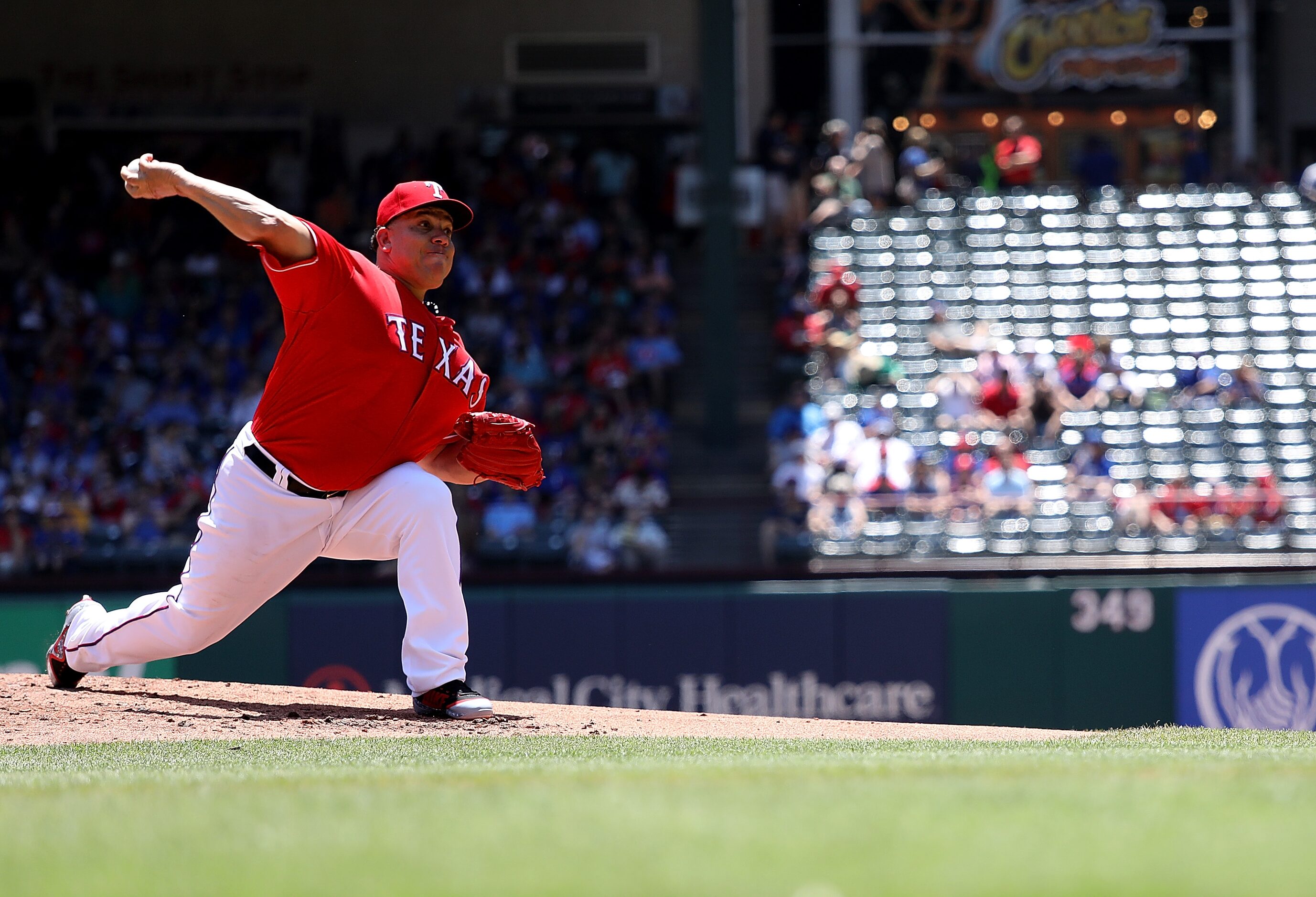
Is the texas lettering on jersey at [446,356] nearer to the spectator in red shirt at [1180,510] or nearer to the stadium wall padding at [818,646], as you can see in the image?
the stadium wall padding at [818,646]

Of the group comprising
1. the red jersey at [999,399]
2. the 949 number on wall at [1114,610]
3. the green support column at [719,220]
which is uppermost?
the green support column at [719,220]

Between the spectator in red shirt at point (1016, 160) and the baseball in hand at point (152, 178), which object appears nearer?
the baseball in hand at point (152, 178)

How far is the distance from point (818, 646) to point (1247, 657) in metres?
2.64

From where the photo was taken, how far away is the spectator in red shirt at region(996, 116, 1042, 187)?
54.7 ft

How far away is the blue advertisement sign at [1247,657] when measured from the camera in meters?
9.68

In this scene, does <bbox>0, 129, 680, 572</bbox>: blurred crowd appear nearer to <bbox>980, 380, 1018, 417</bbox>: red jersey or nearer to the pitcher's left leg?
<bbox>980, 380, 1018, 417</bbox>: red jersey

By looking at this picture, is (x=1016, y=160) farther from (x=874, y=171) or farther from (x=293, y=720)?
(x=293, y=720)

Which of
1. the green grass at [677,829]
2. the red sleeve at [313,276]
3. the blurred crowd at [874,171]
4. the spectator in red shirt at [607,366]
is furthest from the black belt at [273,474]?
the blurred crowd at [874,171]

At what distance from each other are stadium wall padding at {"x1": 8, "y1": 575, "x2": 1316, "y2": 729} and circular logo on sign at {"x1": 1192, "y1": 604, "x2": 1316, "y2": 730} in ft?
0.07

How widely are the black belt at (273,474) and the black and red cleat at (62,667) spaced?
104 cm

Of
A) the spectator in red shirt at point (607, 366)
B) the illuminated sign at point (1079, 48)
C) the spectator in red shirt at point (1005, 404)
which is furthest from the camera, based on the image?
the illuminated sign at point (1079, 48)

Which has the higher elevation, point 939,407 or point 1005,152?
point 1005,152

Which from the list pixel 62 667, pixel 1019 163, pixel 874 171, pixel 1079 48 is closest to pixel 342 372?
pixel 62 667

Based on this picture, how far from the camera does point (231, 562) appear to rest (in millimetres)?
5008
